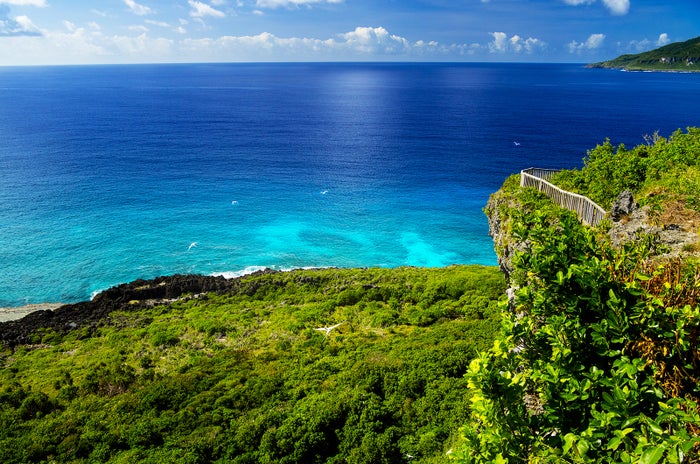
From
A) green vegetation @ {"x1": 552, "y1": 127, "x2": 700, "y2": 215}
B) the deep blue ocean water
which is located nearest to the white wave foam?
the deep blue ocean water

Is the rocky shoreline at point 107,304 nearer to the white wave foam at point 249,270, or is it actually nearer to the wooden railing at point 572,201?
the white wave foam at point 249,270

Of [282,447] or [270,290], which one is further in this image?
[270,290]

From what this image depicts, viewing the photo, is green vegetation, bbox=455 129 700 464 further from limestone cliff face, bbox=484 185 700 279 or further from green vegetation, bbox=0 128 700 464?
limestone cliff face, bbox=484 185 700 279

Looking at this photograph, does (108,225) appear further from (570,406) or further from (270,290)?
(570,406)

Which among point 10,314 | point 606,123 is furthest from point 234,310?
point 606,123

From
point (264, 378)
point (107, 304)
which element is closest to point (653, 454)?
point (264, 378)

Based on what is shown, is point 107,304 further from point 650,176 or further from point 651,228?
point 650,176
